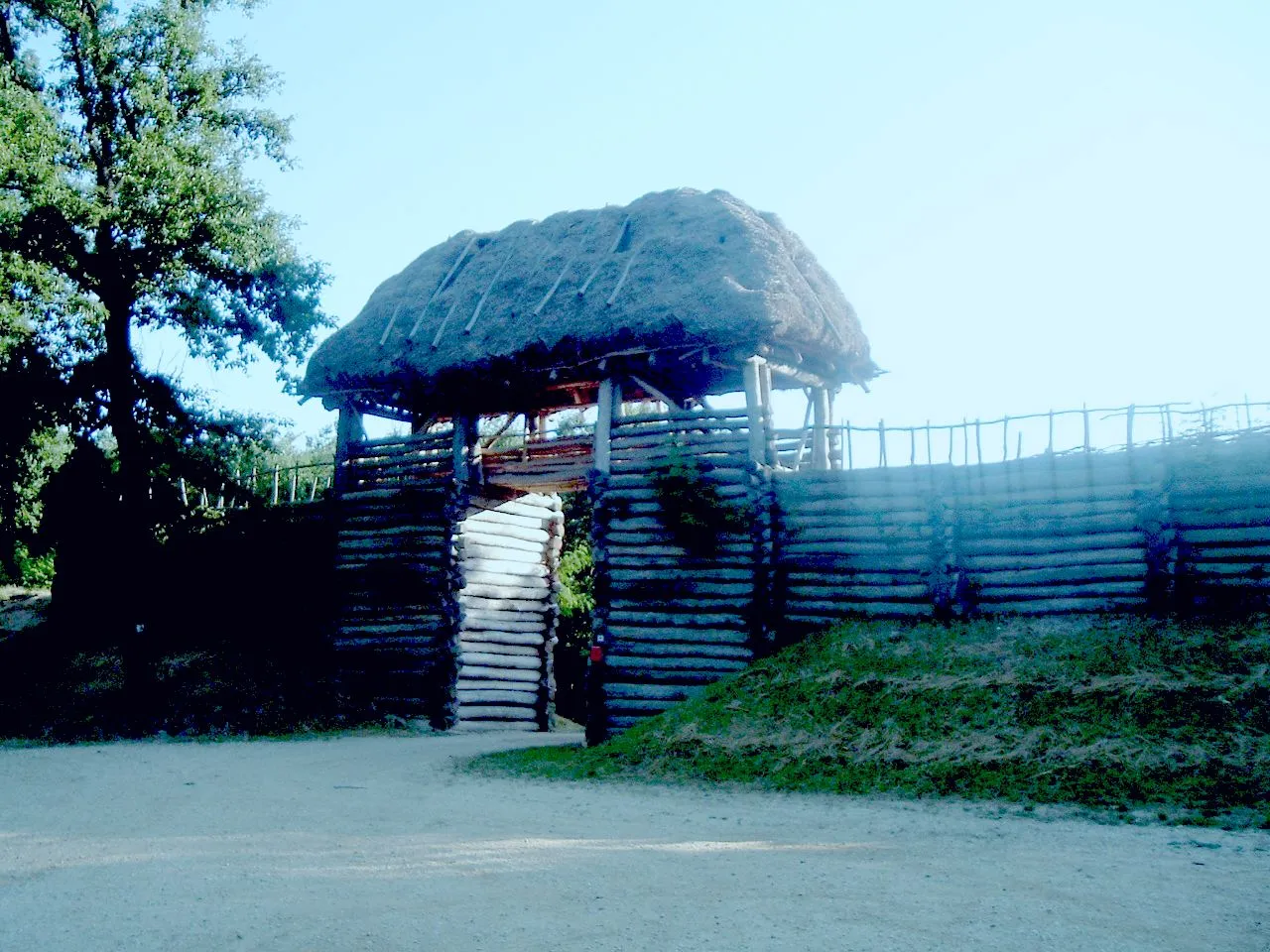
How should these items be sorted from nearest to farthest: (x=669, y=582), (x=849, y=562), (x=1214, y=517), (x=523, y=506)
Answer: (x=1214, y=517), (x=849, y=562), (x=669, y=582), (x=523, y=506)

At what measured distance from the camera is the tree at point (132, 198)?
58.0ft

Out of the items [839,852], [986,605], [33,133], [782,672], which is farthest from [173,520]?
[839,852]

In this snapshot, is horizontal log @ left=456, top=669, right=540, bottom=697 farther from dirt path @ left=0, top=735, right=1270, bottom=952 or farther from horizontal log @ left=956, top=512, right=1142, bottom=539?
horizontal log @ left=956, top=512, right=1142, bottom=539

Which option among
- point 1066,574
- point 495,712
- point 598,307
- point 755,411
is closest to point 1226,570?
point 1066,574

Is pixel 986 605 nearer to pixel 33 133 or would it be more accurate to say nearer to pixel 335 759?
pixel 335 759

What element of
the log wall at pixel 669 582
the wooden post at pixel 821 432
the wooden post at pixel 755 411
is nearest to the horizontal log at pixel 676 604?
the log wall at pixel 669 582

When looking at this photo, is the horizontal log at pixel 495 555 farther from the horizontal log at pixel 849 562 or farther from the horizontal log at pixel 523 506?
the horizontal log at pixel 849 562

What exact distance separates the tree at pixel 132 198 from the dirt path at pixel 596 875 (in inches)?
404

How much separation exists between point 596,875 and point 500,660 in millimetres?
14829

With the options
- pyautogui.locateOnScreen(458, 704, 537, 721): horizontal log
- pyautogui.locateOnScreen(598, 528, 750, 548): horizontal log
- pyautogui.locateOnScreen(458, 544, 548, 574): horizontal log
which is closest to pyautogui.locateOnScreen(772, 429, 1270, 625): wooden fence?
pyautogui.locateOnScreen(598, 528, 750, 548): horizontal log

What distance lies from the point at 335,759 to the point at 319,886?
849 centimetres

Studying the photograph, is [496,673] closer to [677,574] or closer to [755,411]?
[677,574]

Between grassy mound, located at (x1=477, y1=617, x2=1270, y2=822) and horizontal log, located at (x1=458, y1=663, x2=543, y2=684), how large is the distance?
5627 mm

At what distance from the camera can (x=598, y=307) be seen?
58.6 feet
